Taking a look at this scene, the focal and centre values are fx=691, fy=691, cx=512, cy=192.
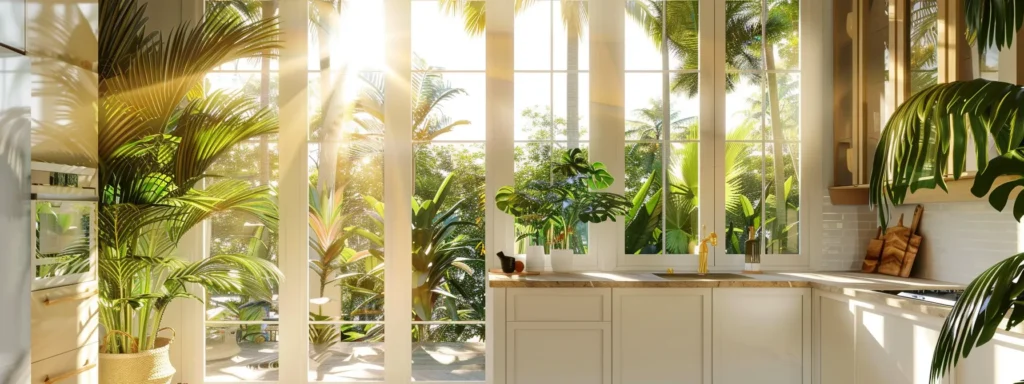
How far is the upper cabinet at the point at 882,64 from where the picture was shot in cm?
299

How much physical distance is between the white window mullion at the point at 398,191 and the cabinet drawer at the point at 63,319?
1.57 meters

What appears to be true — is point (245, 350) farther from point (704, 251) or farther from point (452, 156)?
point (704, 251)

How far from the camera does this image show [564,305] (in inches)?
140

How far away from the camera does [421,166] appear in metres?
4.22

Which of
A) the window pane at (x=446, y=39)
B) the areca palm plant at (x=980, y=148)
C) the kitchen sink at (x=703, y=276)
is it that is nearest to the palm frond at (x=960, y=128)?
the areca palm plant at (x=980, y=148)

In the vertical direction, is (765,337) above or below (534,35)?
below

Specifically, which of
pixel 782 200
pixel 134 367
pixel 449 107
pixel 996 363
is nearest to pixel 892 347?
pixel 996 363

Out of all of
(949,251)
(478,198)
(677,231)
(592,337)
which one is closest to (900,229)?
(949,251)

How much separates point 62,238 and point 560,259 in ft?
8.07

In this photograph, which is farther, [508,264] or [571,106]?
[571,106]

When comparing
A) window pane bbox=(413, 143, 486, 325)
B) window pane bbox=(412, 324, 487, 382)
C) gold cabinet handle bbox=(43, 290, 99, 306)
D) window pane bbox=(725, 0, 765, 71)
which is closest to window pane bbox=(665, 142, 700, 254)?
window pane bbox=(725, 0, 765, 71)

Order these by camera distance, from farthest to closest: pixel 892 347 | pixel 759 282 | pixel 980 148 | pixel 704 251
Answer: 1. pixel 704 251
2. pixel 759 282
3. pixel 892 347
4. pixel 980 148

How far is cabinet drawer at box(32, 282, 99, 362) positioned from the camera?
8.95 ft

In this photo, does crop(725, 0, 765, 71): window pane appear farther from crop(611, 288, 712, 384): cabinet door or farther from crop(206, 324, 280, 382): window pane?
crop(206, 324, 280, 382): window pane
